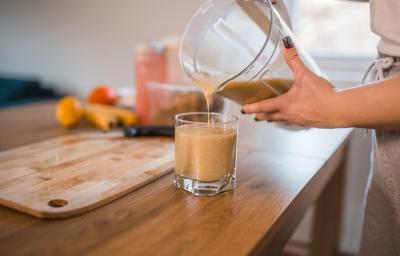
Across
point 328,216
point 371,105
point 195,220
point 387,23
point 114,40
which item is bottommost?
point 328,216

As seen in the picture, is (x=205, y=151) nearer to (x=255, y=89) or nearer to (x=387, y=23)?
(x=255, y=89)

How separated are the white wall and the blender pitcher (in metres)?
1.25

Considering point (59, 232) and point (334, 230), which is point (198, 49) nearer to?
point (59, 232)


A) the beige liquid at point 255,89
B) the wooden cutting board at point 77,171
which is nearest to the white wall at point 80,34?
the wooden cutting board at point 77,171

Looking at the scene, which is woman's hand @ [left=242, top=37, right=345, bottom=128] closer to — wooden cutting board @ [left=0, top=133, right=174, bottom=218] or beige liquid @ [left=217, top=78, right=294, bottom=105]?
beige liquid @ [left=217, top=78, right=294, bottom=105]

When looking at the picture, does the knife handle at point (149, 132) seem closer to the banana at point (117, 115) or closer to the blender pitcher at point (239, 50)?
the banana at point (117, 115)

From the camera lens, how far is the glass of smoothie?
0.61 meters

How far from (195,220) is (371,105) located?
11.5 inches

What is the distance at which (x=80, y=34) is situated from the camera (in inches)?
92.7

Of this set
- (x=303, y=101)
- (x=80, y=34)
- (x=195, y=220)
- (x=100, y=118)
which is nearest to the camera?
(x=195, y=220)

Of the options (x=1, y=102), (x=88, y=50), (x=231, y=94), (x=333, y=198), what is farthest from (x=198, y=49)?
(x=1, y=102)

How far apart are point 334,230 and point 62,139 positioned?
1.00 m

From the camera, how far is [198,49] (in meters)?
0.78

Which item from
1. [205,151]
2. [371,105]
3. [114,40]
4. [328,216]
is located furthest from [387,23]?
[114,40]
